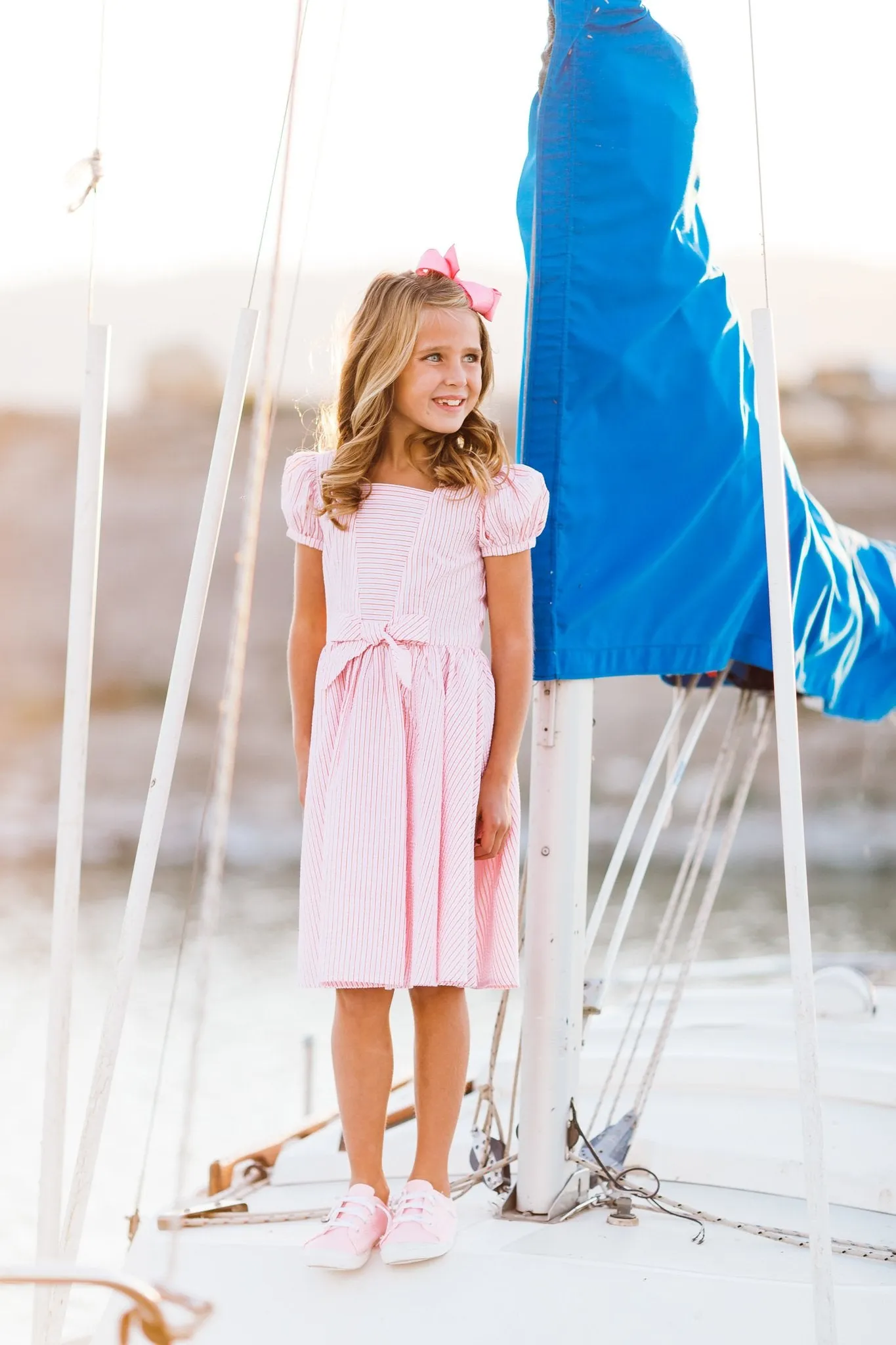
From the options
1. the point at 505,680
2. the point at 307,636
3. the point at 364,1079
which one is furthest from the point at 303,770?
the point at 364,1079

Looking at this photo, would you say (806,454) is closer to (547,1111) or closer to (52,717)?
(52,717)

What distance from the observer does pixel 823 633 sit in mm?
2311

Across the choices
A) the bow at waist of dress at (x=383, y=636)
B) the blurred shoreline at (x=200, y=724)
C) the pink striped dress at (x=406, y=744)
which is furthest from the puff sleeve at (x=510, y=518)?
the blurred shoreline at (x=200, y=724)

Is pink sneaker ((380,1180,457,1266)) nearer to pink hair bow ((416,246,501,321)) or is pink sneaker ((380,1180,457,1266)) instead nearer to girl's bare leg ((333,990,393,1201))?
girl's bare leg ((333,990,393,1201))

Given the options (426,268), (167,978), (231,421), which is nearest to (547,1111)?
(231,421)

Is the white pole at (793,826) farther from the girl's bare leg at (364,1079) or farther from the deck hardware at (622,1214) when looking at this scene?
the girl's bare leg at (364,1079)

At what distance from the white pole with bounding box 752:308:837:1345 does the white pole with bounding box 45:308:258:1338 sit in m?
0.55

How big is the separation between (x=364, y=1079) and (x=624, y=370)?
927mm

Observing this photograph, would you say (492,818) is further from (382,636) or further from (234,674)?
(234,674)

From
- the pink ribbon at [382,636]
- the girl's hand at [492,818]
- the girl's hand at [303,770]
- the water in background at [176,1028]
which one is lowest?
the water in background at [176,1028]

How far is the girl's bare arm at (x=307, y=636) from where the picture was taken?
5.79ft

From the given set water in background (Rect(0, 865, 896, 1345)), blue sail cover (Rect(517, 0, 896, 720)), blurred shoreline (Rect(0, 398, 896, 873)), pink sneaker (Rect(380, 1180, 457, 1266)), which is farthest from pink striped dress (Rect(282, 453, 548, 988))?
blurred shoreline (Rect(0, 398, 896, 873))

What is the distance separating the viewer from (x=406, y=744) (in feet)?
5.41

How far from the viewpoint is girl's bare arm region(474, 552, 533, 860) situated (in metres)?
1.69
